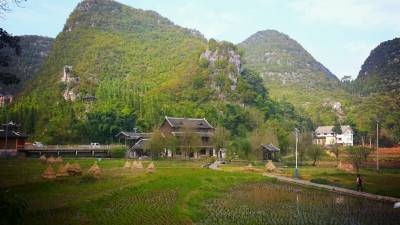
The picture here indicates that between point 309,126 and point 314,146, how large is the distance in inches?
1722

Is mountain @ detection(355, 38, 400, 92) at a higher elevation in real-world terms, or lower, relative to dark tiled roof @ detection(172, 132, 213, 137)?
higher

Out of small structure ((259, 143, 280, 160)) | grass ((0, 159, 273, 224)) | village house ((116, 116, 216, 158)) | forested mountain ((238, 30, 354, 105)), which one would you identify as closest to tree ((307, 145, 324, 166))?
small structure ((259, 143, 280, 160))

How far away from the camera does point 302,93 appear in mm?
143375

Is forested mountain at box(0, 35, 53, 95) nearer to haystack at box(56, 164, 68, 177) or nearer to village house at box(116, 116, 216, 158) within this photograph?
village house at box(116, 116, 216, 158)

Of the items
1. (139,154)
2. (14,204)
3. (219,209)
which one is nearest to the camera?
(14,204)

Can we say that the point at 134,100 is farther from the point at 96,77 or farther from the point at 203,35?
the point at 203,35

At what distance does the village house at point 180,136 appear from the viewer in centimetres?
5397

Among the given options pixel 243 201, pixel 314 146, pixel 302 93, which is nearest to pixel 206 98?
pixel 314 146

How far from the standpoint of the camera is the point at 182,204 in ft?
49.1

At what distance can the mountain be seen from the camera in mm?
124875

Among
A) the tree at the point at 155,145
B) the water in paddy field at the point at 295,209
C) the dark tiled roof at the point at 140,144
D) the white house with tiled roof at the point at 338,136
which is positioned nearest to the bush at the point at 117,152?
the dark tiled roof at the point at 140,144

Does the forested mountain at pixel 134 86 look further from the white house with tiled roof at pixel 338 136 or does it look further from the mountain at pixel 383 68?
the mountain at pixel 383 68

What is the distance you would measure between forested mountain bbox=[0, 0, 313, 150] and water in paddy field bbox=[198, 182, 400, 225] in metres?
46.9

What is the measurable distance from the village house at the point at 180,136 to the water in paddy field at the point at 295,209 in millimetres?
34344
